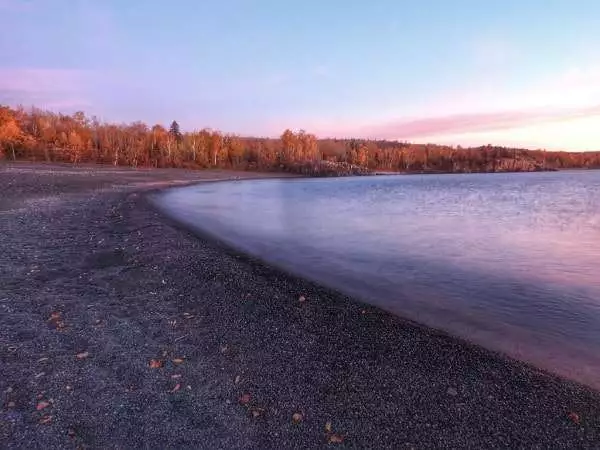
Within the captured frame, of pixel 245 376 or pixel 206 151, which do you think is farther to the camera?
pixel 206 151

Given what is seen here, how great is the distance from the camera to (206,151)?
10912cm

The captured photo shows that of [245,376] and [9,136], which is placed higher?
[9,136]

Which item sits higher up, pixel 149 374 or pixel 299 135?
pixel 299 135

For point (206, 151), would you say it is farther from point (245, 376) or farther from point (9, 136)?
→ point (245, 376)

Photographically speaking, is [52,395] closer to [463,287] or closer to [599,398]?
[599,398]

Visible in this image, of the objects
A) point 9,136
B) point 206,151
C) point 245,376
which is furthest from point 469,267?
point 206,151

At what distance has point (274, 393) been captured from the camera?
16.7ft

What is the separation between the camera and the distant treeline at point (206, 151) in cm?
8329

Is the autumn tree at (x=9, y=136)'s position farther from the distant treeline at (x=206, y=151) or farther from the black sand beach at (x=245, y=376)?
the black sand beach at (x=245, y=376)

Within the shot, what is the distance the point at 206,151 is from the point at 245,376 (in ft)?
357

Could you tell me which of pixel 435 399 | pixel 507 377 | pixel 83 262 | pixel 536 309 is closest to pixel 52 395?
pixel 435 399

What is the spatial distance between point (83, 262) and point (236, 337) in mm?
6605

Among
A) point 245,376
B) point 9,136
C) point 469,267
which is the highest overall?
point 9,136

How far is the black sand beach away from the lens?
14.3 feet
